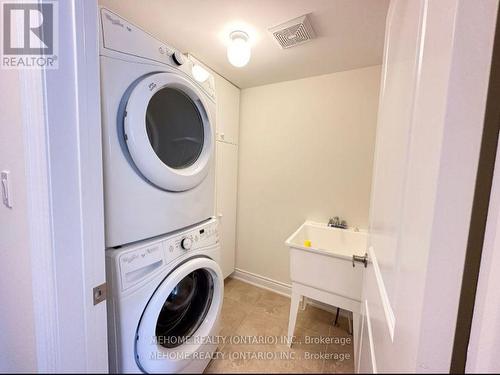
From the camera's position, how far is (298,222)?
0.93 m

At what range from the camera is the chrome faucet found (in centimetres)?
90

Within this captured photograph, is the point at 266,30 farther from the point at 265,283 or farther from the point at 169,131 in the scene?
Answer: the point at 265,283

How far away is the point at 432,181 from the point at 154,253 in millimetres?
589

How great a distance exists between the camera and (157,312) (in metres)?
0.49

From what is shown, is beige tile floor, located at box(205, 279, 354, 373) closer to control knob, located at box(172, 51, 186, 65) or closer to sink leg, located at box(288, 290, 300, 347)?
sink leg, located at box(288, 290, 300, 347)

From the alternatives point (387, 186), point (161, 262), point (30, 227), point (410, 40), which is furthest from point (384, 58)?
point (30, 227)

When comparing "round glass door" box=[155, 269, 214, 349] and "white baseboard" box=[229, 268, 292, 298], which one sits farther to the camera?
"white baseboard" box=[229, 268, 292, 298]

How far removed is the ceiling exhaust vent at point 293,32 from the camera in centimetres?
59

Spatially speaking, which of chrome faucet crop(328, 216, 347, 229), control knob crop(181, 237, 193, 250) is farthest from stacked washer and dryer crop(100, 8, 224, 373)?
chrome faucet crop(328, 216, 347, 229)

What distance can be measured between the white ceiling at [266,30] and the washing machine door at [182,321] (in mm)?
674

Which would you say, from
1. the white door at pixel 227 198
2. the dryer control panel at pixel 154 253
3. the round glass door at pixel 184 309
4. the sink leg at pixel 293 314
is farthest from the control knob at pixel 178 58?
the sink leg at pixel 293 314

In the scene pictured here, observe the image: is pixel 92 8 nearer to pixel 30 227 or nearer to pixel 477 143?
pixel 30 227

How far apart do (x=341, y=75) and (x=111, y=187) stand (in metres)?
0.83

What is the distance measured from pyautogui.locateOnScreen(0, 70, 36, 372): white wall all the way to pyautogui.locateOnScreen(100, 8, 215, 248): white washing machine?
174 mm
